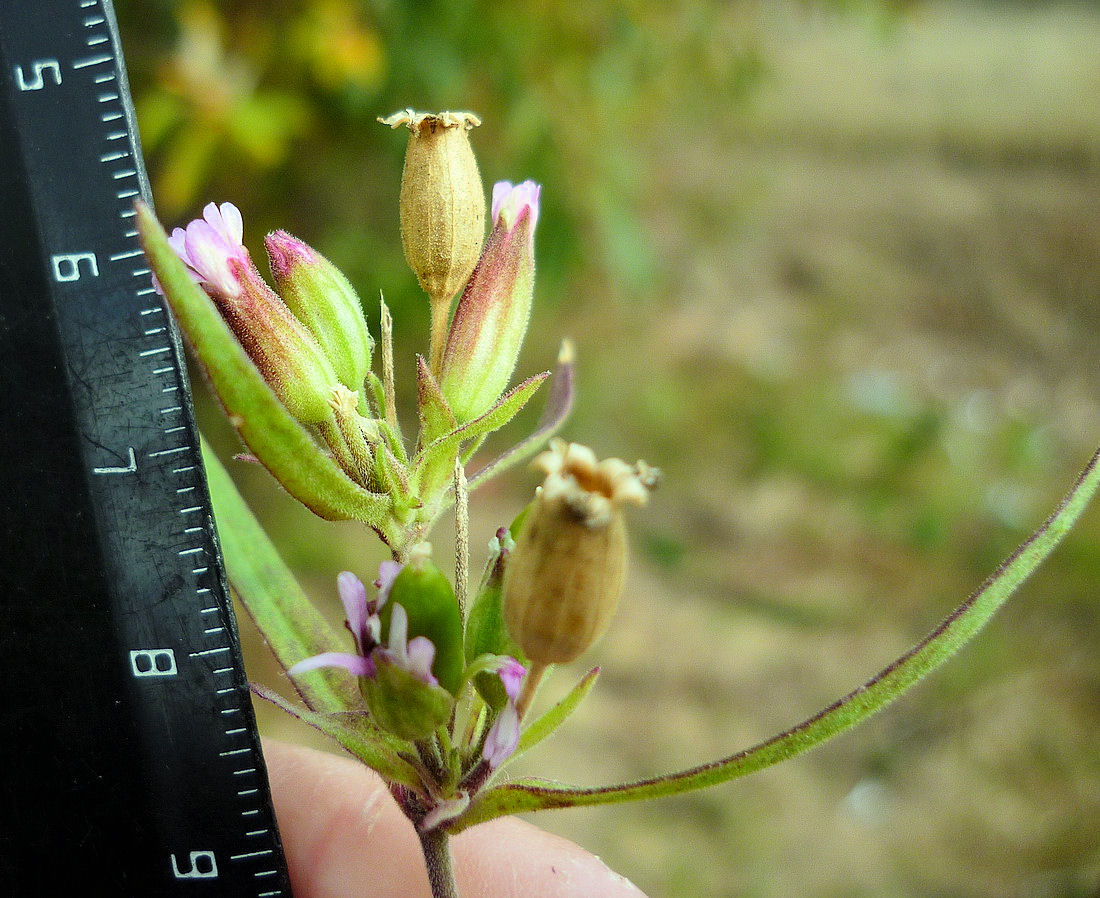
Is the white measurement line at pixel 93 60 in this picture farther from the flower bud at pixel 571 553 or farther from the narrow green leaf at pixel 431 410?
the flower bud at pixel 571 553

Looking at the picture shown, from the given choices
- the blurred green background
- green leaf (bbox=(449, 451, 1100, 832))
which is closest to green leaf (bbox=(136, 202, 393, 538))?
green leaf (bbox=(449, 451, 1100, 832))

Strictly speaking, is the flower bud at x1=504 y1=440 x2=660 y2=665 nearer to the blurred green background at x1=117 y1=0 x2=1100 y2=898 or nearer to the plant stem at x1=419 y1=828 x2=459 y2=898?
the plant stem at x1=419 y1=828 x2=459 y2=898

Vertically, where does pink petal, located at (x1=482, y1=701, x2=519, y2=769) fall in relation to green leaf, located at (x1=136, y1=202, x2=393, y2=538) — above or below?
below

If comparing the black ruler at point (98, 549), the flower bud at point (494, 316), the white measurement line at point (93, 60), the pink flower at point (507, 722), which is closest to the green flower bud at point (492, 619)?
the pink flower at point (507, 722)

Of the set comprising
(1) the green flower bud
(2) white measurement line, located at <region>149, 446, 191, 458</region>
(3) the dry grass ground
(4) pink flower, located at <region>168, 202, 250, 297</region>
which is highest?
(4) pink flower, located at <region>168, 202, 250, 297</region>

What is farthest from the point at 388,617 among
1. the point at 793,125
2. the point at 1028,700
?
the point at 793,125

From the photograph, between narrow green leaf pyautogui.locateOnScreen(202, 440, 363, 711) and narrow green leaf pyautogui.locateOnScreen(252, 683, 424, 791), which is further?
narrow green leaf pyautogui.locateOnScreen(202, 440, 363, 711)

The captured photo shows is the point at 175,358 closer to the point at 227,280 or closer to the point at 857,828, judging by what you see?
the point at 227,280
